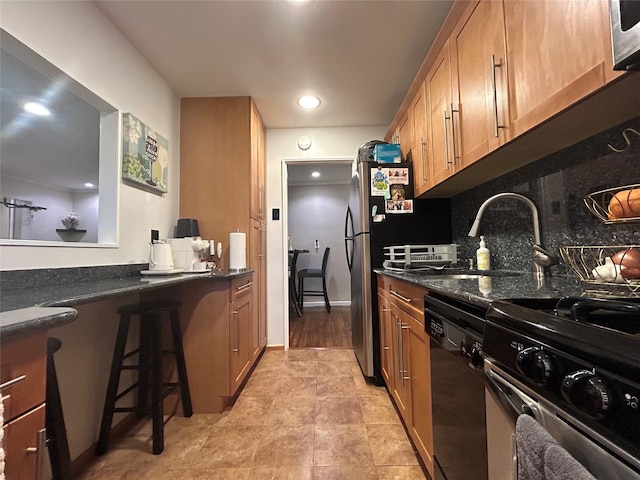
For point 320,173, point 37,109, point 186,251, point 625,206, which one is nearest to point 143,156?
point 186,251

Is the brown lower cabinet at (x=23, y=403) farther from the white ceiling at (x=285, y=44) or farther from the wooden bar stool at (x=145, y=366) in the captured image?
the white ceiling at (x=285, y=44)

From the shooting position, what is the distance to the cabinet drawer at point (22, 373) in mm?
594

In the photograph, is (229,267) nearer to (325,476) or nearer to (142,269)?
(142,269)

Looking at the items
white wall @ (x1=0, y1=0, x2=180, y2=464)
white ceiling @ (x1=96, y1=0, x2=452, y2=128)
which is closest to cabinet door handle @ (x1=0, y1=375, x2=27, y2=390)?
white wall @ (x1=0, y1=0, x2=180, y2=464)

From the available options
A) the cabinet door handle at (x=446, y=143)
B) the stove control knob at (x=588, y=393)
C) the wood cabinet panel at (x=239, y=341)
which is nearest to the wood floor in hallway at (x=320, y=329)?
the wood cabinet panel at (x=239, y=341)

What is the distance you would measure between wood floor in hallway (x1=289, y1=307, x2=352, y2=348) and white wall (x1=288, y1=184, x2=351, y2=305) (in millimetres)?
487

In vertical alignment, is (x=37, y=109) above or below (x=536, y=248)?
above

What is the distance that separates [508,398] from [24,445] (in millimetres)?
991

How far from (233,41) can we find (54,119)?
219cm

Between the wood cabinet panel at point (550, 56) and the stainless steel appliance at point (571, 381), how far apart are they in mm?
598

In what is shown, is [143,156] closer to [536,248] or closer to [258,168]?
[258,168]

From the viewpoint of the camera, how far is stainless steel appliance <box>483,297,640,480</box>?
0.36 metres

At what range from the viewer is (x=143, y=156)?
6.72 feet

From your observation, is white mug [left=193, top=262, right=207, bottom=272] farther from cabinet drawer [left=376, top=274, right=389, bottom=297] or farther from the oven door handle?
the oven door handle
